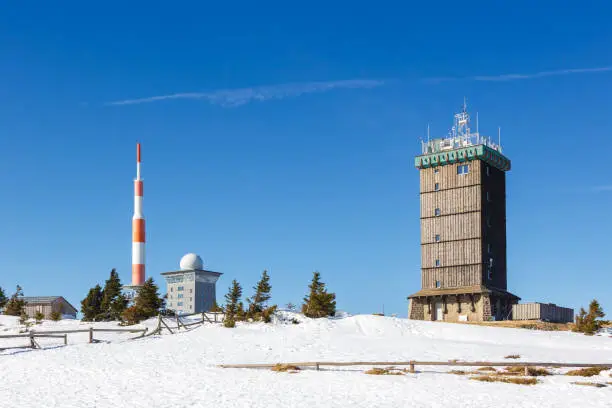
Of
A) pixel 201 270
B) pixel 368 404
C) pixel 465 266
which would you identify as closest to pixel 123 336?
pixel 368 404

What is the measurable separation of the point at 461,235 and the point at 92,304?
34934 millimetres

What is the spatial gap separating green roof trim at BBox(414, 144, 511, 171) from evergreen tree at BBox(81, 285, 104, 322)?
33282 mm

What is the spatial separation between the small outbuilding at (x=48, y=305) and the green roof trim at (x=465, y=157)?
1766 inches

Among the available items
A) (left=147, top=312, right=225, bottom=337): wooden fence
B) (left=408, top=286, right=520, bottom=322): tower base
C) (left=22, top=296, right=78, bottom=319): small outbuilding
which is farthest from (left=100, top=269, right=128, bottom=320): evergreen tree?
(left=408, top=286, right=520, bottom=322): tower base

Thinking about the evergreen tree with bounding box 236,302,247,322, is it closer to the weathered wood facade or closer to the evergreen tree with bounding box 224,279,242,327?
the evergreen tree with bounding box 224,279,242,327

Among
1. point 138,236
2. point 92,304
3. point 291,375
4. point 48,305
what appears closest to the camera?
point 291,375

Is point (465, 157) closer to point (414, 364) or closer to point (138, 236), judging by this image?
point (414, 364)

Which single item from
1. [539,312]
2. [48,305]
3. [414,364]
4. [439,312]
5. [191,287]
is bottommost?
[414,364]

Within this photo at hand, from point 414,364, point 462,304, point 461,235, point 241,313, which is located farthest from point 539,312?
point 414,364

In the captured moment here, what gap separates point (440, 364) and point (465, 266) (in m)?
34.9

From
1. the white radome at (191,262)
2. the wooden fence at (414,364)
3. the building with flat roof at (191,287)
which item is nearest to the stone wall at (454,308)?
the wooden fence at (414,364)

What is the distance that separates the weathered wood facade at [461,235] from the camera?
67.4m

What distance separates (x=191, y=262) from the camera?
12712 centimetres

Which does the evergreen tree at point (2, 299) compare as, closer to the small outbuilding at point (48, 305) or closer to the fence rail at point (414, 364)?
the small outbuilding at point (48, 305)
